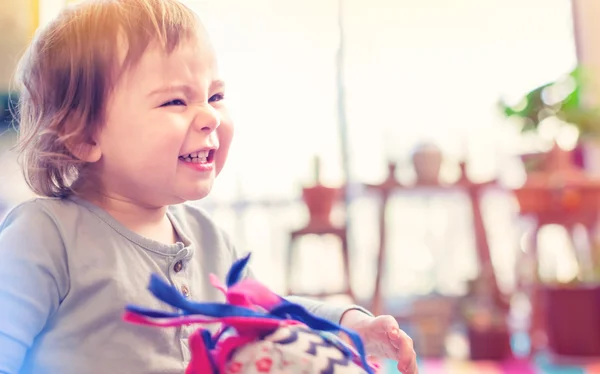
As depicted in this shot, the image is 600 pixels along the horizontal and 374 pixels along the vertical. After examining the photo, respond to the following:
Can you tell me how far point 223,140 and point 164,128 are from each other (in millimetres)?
88

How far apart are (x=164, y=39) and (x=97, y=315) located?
301 mm

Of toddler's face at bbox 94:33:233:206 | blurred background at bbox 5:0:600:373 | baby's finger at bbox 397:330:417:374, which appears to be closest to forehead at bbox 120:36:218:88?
toddler's face at bbox 94:33:233:206

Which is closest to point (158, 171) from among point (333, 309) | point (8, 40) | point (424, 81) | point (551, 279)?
point (333, 309)

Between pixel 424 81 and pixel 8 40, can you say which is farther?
pixel 424 81

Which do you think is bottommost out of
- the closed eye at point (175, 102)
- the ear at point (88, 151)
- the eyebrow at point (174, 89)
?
the ear at point (88, 151)

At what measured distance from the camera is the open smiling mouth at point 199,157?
65cm

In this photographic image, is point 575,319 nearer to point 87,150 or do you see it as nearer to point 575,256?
point 575,256

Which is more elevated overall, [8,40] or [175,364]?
[8,40]

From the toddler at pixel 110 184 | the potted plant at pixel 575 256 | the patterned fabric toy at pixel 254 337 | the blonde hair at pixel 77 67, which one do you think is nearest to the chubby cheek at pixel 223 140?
the toddler at pixel 110 184

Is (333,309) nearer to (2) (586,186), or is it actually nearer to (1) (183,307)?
(1) (183,307)

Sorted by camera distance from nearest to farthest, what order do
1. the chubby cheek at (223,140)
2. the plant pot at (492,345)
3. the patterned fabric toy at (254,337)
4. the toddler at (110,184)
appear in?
the patterned fabric toy at (254,337) < the toddler at (110,184) < the chubby cheek at (223,140) < the plant pot at (492,345)

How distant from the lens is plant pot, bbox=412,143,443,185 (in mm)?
2311

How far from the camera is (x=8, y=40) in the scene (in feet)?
5.19

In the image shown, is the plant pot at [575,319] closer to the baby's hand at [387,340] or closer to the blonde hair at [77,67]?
the baby's hand at [387,340]
